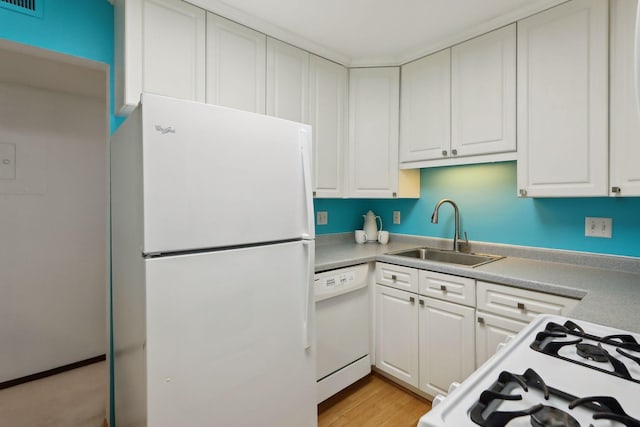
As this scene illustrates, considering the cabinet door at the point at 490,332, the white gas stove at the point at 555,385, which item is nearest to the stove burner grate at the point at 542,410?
the white gas stove at the point at 555,385

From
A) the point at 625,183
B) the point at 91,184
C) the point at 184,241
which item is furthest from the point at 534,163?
the point at 91,184

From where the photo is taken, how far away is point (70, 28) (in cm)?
164

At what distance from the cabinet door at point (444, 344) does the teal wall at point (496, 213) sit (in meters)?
0.72

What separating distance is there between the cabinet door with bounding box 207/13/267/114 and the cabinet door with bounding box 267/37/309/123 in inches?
2.3

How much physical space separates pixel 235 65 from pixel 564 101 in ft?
6.01

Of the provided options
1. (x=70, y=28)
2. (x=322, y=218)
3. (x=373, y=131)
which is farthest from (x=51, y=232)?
(x=373, y=131)

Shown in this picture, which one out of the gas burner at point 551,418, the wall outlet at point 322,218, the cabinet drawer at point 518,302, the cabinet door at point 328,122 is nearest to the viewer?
the gas burner at point 551,418

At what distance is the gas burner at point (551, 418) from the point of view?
0.58 m

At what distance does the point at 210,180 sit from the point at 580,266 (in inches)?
82.1

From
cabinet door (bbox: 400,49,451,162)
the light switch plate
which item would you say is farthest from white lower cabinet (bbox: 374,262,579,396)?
the light switch plate

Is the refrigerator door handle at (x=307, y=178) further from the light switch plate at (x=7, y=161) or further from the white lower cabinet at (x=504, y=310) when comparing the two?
the light switch plate at (x=7, y=161)

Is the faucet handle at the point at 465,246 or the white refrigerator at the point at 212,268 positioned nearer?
the white refrigerator at the point at 212,268

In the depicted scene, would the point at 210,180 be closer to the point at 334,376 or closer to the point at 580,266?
the point at 334,376

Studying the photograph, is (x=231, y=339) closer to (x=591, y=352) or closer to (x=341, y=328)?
(x=341, y=328)
